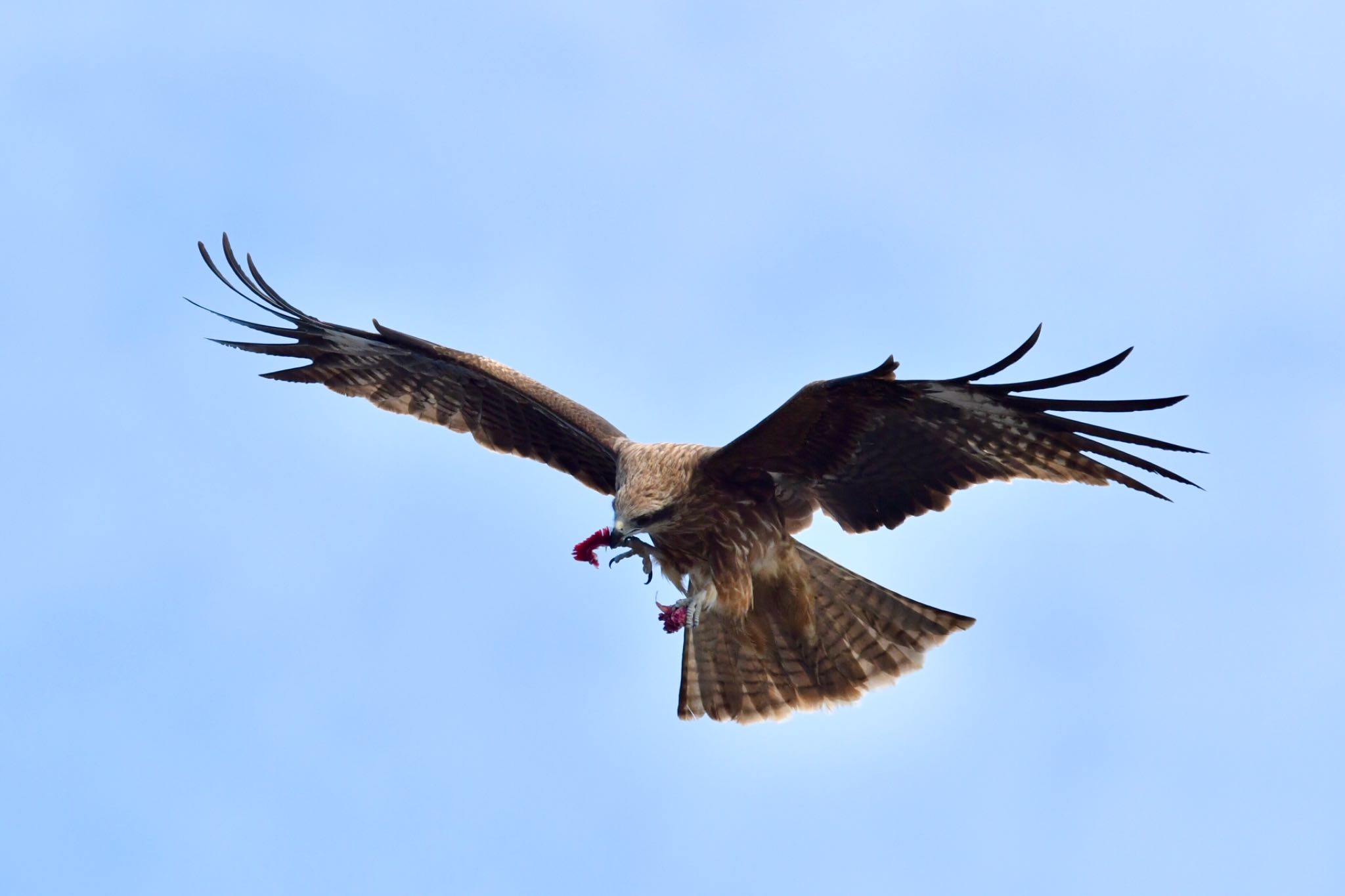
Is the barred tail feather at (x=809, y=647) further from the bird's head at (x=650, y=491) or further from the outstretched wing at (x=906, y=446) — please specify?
the bird's head at (x=650, y=491)

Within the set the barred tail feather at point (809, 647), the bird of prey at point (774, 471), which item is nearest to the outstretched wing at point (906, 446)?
the bird of prey at point (774, 471)

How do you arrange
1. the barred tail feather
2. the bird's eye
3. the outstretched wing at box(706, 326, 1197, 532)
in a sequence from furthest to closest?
the barred tail feather
the bird's eye
the outstretched wing at box(706, 326, 1197, 532)

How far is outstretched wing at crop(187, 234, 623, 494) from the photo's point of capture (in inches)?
390

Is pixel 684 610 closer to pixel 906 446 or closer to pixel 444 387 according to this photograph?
pixel 906 446

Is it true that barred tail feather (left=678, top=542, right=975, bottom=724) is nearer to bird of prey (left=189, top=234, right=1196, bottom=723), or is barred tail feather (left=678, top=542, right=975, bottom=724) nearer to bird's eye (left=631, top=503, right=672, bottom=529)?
bird of prey (left=189, top=234, right=1196, bottom=723)

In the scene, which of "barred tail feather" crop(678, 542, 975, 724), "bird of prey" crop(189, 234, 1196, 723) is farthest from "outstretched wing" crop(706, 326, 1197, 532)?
"barred tail feather" crop(678, 542, 975, 724)

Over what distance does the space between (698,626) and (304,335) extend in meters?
3.37

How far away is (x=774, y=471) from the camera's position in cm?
908

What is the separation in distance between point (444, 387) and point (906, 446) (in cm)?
349

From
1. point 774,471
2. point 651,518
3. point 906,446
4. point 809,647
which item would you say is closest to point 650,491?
point 651,518

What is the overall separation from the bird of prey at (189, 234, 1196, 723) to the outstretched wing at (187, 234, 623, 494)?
0.01m

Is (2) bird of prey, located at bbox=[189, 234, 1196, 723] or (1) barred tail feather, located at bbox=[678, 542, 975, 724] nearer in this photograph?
(2) bird of prey, located at bbox=[189, 234, 1196, 723]

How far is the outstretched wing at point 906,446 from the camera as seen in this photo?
8031 millimetres

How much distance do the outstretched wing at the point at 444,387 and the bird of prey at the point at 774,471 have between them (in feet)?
0.04
